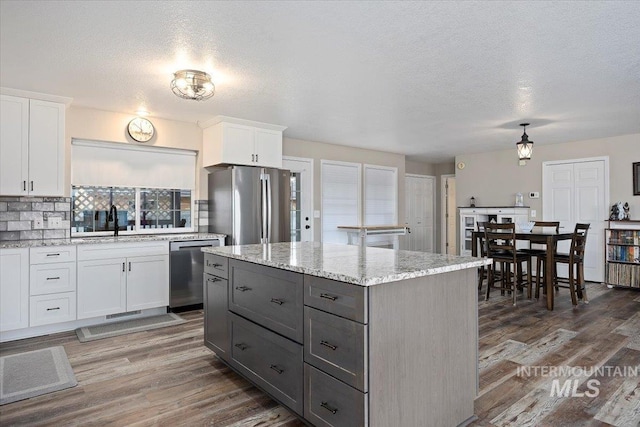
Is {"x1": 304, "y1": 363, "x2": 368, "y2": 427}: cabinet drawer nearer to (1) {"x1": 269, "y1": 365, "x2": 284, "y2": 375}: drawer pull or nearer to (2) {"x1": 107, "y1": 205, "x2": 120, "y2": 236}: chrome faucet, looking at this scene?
(1) {"x1": 269, "y1": 365, "x2": 284, "y2": 375}: drawer pull

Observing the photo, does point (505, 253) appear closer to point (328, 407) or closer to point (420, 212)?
point (420, 212)

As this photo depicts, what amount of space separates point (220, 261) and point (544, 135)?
17.6 ft

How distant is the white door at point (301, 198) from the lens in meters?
6.27

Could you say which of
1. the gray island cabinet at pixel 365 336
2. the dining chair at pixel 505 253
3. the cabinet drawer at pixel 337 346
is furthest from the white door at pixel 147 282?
the dining chair at pixel 505 253

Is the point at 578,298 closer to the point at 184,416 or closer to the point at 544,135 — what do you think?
the point at 544,135

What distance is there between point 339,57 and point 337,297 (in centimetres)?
200

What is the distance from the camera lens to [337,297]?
5.80ft

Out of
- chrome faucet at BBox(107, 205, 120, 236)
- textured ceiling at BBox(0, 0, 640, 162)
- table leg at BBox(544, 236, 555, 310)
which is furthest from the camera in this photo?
chrome faucet at BBox(107, 205, 120, 236)

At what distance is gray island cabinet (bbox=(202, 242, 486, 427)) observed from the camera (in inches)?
65.8

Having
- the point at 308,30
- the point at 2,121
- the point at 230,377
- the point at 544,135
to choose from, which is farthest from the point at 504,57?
the point at 2,121

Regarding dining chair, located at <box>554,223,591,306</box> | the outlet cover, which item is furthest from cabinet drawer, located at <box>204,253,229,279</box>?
dining chair, located at <box>554,223,591,306</box>

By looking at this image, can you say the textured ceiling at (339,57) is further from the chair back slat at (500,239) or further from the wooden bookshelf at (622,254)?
the wooden bookshelf at (622,254)

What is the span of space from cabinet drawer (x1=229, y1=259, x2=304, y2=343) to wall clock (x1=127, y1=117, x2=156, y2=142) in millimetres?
2825

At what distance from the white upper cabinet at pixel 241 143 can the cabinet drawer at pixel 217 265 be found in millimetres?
2140
